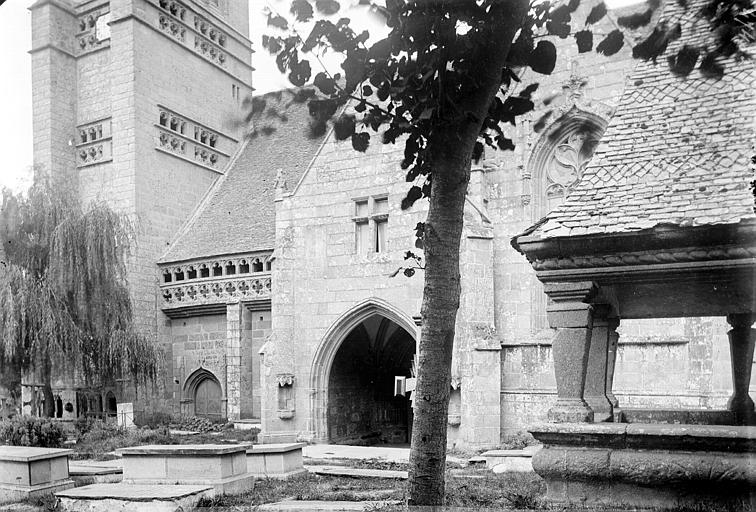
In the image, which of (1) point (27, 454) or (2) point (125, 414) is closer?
(1) point (27, 454)

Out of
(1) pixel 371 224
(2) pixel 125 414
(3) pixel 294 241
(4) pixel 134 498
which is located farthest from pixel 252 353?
(4) pixel 134 498

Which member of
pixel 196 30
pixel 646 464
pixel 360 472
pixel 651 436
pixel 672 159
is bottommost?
pixel 360 472

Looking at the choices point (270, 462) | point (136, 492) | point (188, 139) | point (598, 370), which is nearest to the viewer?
point (598, 370)

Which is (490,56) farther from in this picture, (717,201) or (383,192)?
(383,192)

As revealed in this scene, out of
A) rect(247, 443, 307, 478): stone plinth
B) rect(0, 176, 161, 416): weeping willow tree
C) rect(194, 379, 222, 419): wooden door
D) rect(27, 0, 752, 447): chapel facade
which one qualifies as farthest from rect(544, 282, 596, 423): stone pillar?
rect(194, 379, 222, 419): wooden door

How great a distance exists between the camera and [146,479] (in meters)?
9.89

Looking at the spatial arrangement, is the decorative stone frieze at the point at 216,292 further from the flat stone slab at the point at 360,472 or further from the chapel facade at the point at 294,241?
the flat stone slab at the point at 360,472

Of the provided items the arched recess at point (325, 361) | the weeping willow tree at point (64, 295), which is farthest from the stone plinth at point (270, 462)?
the weeping willow tree at point (64, 295)

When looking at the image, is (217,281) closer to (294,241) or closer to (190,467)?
(294,241)

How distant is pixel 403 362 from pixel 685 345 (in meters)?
8.35

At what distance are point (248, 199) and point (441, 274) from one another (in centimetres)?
1980

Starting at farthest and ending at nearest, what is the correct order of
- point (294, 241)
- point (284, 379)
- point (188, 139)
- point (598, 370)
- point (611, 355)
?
1. point (188, 139)
2. point (294, 241)
3. point (284, 379)
4. point (611, 355)
5. point (598, 370)

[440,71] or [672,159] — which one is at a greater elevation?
[440,71]

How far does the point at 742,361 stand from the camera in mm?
6836
